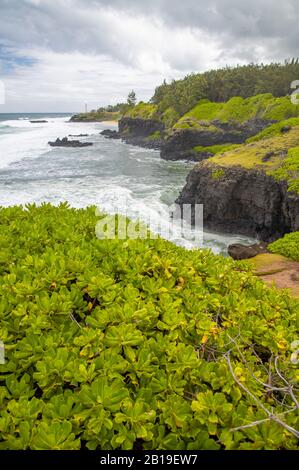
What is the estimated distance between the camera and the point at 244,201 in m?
18.5

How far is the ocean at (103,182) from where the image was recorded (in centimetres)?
2053

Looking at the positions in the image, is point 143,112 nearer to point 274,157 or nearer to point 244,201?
point 274,157

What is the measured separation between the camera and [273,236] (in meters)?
17.0

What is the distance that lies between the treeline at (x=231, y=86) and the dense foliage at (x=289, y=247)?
43.9 m

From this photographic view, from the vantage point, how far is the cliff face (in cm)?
1634

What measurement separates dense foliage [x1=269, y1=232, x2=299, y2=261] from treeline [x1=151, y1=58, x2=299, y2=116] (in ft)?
144

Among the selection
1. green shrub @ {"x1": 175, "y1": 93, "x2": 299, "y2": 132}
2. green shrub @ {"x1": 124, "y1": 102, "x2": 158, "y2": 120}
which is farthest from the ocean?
green shrub @ {"x1": 124, "y1": 102, "x2": 158, "y2": 120}

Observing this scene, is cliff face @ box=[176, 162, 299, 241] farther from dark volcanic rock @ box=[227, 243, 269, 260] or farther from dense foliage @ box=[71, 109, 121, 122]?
dense foliage @ box=[71, 109, 121, 122]

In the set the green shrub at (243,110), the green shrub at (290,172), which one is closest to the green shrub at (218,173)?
the green shrub at (290,172)

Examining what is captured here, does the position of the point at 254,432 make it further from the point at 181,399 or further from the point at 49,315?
the point at 49,315

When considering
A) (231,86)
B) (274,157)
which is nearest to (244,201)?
(274,157)

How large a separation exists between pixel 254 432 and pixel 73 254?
6.83ft

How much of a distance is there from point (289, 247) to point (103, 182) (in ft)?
67.8

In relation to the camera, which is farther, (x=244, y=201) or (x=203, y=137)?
(x=203, y=137)
